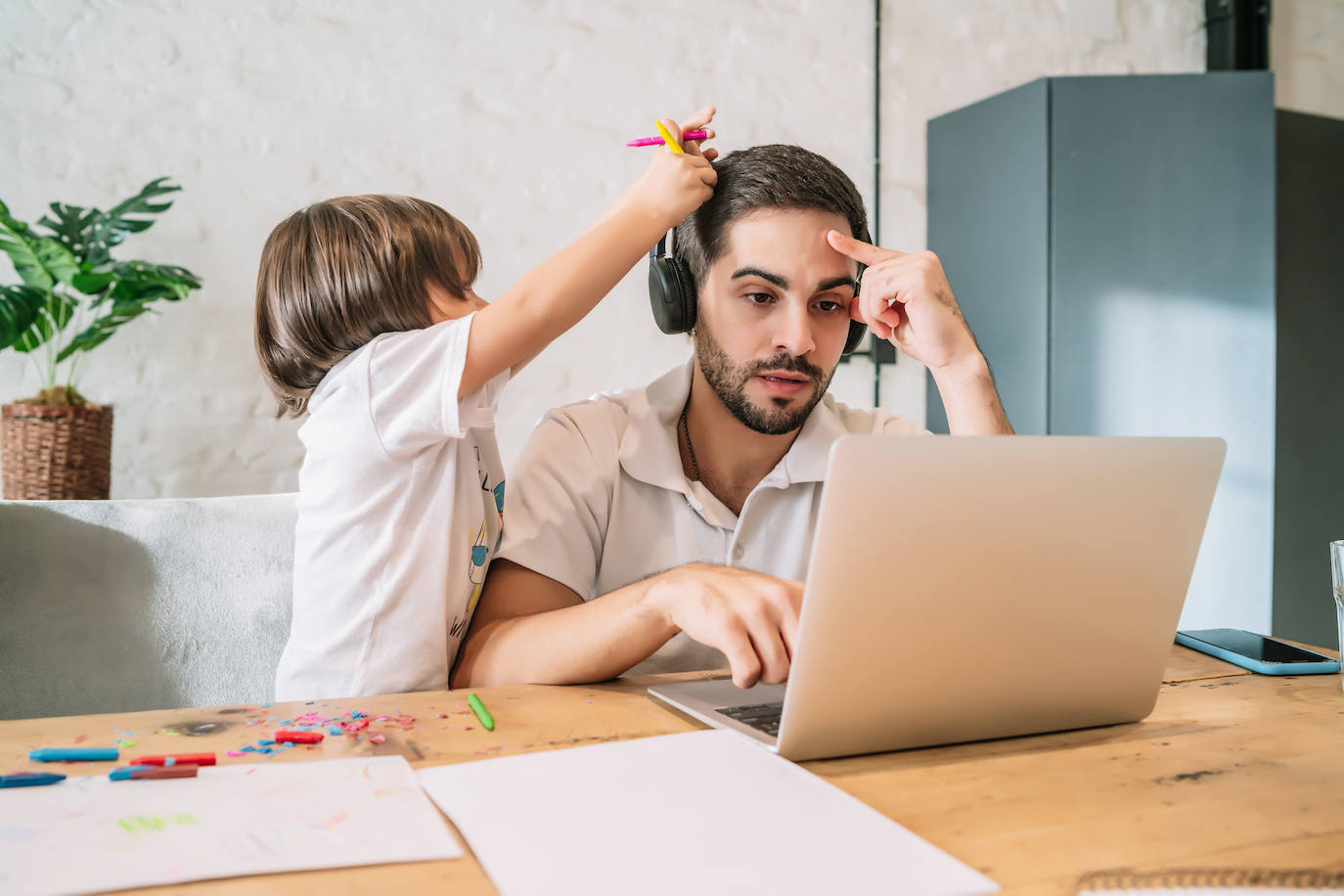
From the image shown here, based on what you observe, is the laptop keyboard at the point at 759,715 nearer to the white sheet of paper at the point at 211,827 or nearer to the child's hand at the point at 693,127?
the white sheet of paper at the point at 211,827

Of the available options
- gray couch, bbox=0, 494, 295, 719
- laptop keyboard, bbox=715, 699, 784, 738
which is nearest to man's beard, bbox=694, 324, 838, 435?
laptop keyboard, bbox=715, 699, 784, 738

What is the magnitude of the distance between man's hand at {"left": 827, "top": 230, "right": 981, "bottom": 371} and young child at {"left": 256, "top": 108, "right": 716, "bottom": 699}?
259 millimetres

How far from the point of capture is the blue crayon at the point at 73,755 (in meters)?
0.66

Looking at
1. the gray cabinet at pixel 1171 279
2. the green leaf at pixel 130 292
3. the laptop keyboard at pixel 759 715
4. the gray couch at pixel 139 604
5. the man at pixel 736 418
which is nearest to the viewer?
the laptop keyboard at pixel 759 715

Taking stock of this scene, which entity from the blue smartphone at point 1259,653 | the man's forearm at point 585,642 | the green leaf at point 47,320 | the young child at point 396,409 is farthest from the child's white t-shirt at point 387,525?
the green leaf at point 47,320

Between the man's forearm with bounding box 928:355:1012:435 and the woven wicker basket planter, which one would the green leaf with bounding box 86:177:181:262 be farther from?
the man's forearm with bounding box 928:355:1012:435

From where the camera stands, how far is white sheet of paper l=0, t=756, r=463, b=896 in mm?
487

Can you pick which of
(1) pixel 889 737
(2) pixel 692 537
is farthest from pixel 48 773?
(2) pixel 692 537

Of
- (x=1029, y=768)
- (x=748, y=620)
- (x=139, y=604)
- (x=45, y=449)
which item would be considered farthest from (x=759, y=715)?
(x=45, y=449)

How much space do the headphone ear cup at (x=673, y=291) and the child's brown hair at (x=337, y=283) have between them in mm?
311

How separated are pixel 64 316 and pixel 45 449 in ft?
0.91

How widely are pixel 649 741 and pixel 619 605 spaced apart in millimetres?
230

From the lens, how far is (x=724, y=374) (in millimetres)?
1418

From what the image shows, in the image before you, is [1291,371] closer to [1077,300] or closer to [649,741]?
[1077,300]
